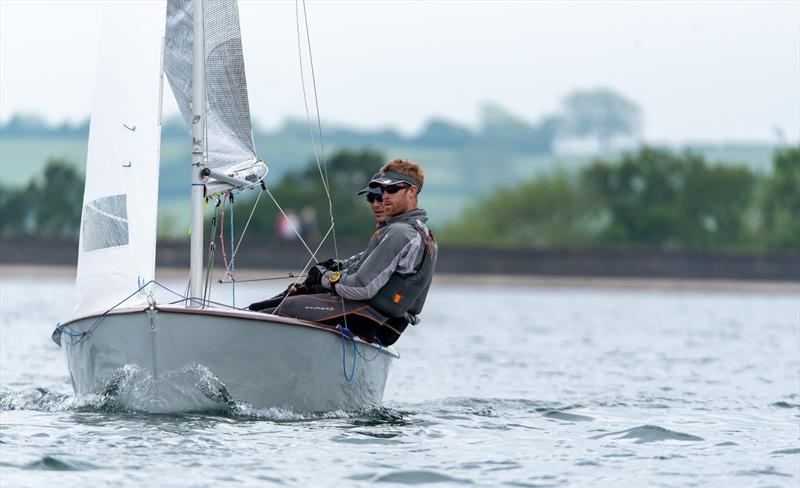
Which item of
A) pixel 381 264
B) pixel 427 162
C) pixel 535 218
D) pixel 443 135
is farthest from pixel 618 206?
pixel 443 135

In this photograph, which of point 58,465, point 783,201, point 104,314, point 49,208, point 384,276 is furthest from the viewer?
point 783,201

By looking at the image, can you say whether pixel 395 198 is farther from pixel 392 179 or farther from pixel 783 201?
pixel 783 201

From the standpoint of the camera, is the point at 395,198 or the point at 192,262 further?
the point at 395,198

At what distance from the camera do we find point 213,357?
927 centimetres

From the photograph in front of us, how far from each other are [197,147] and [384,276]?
4.94 feet

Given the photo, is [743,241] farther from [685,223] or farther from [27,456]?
[27,456]

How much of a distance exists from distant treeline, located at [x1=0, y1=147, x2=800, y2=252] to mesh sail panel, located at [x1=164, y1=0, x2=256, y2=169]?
179ft

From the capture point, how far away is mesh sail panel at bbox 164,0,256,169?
1016cm

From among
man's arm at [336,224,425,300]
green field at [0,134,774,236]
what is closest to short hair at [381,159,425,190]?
man's arm at [336,224,425,300]

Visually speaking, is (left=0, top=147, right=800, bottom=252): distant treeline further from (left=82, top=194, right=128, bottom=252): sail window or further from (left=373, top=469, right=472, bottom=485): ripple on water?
(left=373, top=469, right=472, bottom=485): ripple on water

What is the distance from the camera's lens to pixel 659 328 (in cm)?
2645

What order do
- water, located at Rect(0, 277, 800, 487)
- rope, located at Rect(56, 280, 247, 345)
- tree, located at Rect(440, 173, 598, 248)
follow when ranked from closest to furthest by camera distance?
water, located at Rect(0, 277, 800, 487), rope, located at Rect(56, 280, 247, 345), tree, located at Rect(440, 173, 598, 248)

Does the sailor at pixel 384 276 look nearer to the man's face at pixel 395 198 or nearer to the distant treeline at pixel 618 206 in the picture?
the man's face at pixel 395 198

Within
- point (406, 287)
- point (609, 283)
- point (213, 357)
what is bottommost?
point (609, 283)
